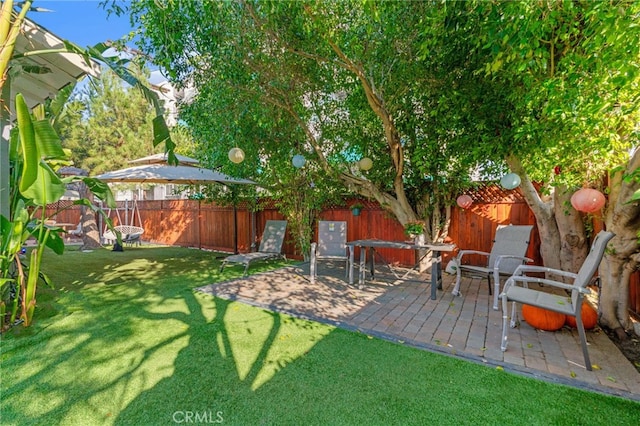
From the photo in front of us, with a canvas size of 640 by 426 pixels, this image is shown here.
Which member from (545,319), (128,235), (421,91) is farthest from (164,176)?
(545,319)

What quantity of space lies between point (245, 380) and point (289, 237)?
6901 mm

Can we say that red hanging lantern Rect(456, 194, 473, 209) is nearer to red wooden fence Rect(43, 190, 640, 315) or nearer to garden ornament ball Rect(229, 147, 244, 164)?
red wooden fence Rect(43, 190, 640, 315)

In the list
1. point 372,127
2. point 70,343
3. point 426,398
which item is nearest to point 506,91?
point 372,127

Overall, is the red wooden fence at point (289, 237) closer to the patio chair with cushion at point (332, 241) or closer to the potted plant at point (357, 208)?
the potted plant at point (357, 208)

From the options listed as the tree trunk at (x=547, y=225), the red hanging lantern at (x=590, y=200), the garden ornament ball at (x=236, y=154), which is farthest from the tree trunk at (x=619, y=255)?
the garden ornament ball at (x=236, y=154)

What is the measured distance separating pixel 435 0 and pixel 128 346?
19.4 ft

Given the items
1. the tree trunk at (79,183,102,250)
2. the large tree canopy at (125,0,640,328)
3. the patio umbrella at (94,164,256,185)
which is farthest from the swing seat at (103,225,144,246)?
the large tree canopy at (125,0,640,328)

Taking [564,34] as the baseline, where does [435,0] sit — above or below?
above

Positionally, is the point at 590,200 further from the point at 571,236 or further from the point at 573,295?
the point at 571,236

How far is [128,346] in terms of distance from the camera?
11.1 ft

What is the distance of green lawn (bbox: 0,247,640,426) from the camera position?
2311 mm

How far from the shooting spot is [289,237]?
962cm

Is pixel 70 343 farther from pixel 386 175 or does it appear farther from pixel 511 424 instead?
pixel 386 175

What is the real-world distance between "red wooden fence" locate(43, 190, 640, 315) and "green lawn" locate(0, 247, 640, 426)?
2375mm
